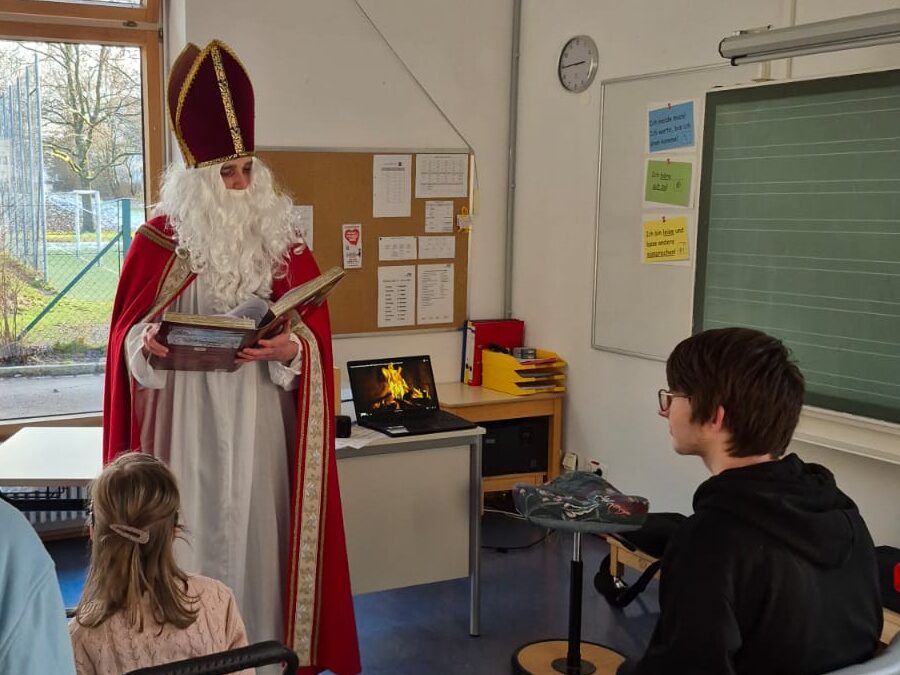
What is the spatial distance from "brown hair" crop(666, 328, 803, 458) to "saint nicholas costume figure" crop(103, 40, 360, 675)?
1.27 meters

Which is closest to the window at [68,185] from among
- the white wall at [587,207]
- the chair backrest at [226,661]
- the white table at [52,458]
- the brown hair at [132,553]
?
the white table at [52,458]

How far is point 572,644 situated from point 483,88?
112 inches

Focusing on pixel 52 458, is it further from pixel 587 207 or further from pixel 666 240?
pixel 587 207

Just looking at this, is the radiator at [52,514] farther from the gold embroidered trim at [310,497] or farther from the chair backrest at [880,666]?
the chair backrest at [880,666]

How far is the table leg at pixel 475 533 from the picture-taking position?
3.64 meters

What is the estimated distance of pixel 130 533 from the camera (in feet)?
6.23

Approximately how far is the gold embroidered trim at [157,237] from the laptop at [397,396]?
107 centimetres

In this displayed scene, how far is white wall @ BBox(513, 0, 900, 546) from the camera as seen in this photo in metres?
4.15

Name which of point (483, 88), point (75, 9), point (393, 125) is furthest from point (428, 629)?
point (75, 9)

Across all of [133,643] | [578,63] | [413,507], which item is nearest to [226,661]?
[133,643]

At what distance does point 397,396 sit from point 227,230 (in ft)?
4.06

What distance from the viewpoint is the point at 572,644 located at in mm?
3344

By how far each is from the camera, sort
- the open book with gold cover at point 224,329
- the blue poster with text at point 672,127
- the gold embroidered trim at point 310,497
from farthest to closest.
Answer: the blue poster with text at point 672,127
the gold embroidered trim at point 310,497
the open book with gold cover at point 224,329

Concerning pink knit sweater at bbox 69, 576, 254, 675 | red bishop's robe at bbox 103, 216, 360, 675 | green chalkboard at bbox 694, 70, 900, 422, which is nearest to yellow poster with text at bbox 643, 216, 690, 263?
green chalkboard at bbox 694, 70, 900, 422
